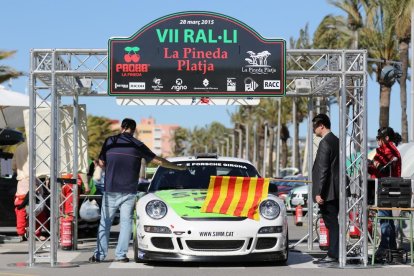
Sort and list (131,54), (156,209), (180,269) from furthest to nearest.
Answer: (131,54)
(156,209)
(180,269)

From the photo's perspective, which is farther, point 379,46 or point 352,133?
point 379,46

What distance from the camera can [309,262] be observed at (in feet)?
44.4

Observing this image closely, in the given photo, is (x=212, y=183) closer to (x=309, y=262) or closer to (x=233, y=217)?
(x=233, y=217)

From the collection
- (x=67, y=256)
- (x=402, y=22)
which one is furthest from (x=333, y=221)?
(x=402, y=22)

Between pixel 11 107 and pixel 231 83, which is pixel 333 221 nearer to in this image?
pixel 231 83

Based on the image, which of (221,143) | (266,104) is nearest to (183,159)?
(266,104)

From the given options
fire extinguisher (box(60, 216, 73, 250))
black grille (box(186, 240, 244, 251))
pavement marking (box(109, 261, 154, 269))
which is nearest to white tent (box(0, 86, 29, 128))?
fire extinguisher (box(60, 216, 73, 250))

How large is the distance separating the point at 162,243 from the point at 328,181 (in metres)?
2.41

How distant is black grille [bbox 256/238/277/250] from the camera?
486 inches

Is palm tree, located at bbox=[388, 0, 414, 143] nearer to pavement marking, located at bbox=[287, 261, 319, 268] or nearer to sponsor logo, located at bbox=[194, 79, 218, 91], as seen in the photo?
sponsor logo, located at bbox=[194, 79, 218, 91]

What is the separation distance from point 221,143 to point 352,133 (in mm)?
147472

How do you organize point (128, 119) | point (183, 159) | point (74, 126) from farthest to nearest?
point (74, 126) → point (183, 159) → point (128, 119)

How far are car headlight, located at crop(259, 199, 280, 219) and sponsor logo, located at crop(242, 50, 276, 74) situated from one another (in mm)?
1959

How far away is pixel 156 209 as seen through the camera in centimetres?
1252
